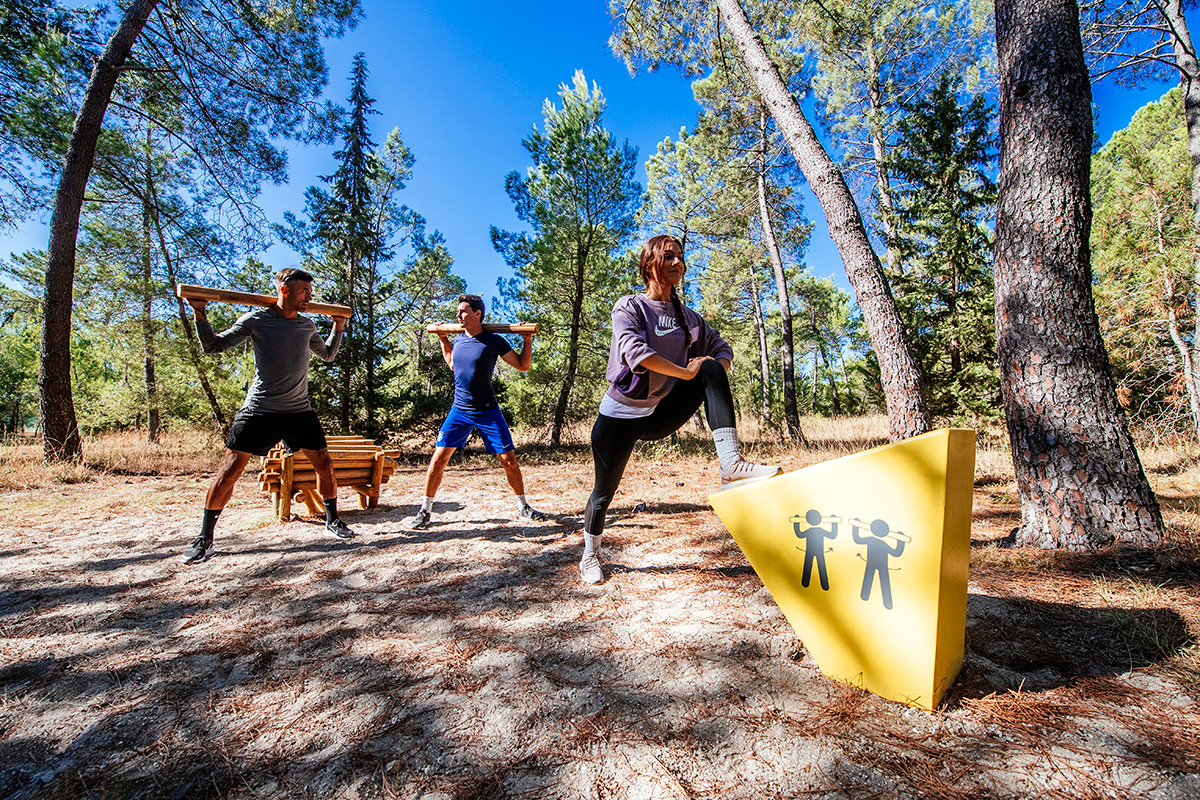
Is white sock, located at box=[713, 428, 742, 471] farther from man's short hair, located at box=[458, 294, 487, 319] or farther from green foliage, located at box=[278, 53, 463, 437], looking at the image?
green foliage, located at box=[278, 53, 463, 437]

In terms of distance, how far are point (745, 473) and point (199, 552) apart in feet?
12.8

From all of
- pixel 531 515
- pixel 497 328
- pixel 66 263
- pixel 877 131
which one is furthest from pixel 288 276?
pixel 877 131

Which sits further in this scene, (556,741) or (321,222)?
(321,222)

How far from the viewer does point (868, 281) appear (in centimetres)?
421

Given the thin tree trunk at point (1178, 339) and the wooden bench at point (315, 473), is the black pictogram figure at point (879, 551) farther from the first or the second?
the thin tree trunk at point (1178, 339)

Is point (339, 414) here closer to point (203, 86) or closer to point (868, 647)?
point (203, 86)

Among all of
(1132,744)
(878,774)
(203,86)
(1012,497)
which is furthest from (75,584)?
(203,86)

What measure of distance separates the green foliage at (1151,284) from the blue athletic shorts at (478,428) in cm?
987

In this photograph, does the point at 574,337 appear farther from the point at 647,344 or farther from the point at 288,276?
the point at 647,344

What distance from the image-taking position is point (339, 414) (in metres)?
11.1

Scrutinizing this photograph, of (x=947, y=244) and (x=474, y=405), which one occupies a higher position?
(x=947, y=244)

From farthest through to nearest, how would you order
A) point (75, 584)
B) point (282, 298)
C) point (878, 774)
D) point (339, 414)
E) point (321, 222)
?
point (321, 222)
point (339, 414)
point (282, 298)
point (75, 584)
point (878, 774)

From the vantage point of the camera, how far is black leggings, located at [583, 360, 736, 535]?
219 centimetres

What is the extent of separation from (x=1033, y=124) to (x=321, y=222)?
1377 cm
